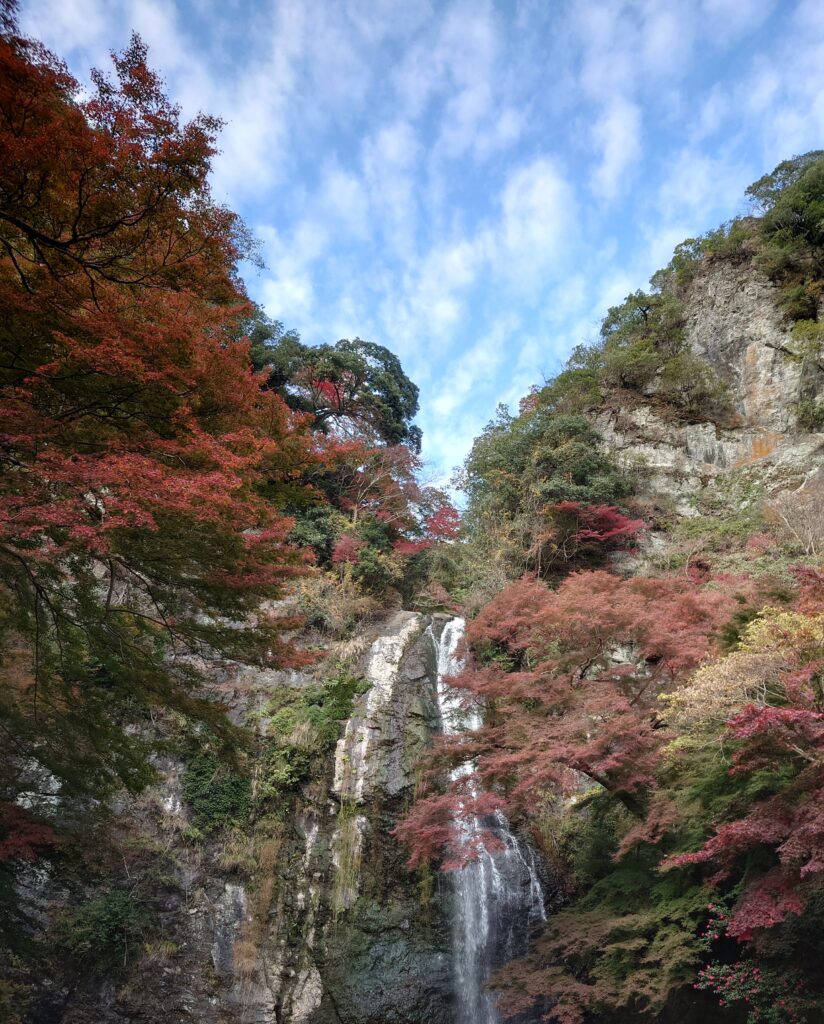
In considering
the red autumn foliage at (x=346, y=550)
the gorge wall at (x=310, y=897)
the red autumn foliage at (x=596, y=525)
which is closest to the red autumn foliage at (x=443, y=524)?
the red autumn foliage at (x=346, y=550)

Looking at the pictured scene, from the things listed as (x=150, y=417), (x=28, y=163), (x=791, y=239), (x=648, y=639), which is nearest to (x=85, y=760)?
(x=150, y=417)

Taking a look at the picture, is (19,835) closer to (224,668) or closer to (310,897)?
(224,668)

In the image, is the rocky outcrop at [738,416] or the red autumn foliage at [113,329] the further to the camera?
the rocky outcrop at [738,416]

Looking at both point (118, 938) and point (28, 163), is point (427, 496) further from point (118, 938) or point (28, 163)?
point (28, 163)

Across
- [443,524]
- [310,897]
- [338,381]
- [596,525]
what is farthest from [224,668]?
[338,381]

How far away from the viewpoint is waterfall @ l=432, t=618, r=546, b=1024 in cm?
956

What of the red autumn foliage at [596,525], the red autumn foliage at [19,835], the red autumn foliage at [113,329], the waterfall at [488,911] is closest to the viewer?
the red autumn foliage at [113,329]

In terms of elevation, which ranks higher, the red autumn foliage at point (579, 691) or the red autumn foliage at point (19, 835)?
the red autumn foliage at point (579, 691)

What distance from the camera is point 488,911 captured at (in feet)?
34.0

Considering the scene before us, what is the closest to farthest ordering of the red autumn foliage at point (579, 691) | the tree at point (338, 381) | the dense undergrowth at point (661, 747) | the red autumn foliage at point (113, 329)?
1. the red autumn foliage at point (113, 329)
2. the dense undergrowth at point (661, 747)
3. the red autumn foliage at point (579, 691)
4. the tree at point (338, 381)

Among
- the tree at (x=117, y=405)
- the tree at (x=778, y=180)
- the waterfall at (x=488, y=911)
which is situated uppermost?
the tree at (x=778, y=180)

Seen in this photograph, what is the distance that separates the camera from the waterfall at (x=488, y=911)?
9561 millimetres

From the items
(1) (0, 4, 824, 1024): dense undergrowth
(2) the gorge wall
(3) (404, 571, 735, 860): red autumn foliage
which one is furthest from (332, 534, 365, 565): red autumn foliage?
(3) (404, 571, 735, 860): red autumn foliage

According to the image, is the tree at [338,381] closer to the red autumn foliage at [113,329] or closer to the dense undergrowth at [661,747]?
the dense undergrowth at [661,747]
